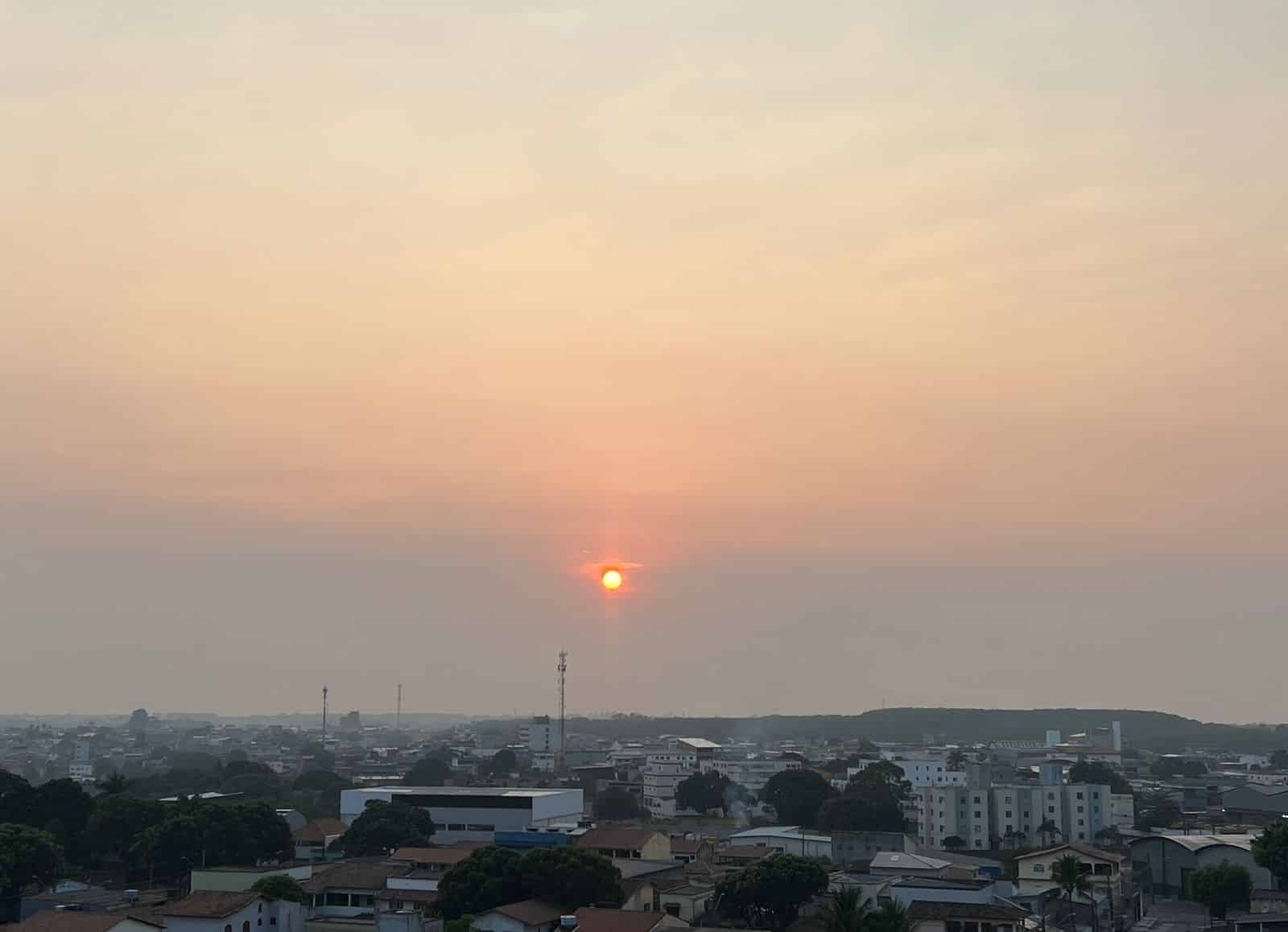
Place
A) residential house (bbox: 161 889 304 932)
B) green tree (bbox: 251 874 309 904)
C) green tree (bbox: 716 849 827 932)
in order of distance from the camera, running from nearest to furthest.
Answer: residential house (bbox: 161 889 304 932)
green tree (bbox: 716 849 827 932)
green tree (bbox: 251 874 309 904)

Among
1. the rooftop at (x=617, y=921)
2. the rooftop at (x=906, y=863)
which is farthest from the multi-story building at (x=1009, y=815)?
the rooftop at (x=617, y=921)

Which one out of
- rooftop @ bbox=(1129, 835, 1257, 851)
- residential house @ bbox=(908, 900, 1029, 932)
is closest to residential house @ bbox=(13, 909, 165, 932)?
residential house @ bbox=(908, 900, 1029, 932)

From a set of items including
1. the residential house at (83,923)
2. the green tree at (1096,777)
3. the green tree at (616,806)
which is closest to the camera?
the residential house at (83,923)

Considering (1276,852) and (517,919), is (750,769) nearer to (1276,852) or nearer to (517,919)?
(1276,852)

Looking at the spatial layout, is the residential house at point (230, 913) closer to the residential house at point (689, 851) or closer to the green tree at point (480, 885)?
the green tree at point (480, 885)

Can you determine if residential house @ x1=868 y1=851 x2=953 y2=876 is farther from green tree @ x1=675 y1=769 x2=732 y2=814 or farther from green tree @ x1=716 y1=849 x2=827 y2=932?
green tree @ x1=675 y1=769 x2=732 y2=814

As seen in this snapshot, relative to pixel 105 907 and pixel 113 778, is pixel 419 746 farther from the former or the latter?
pixel 105 907
